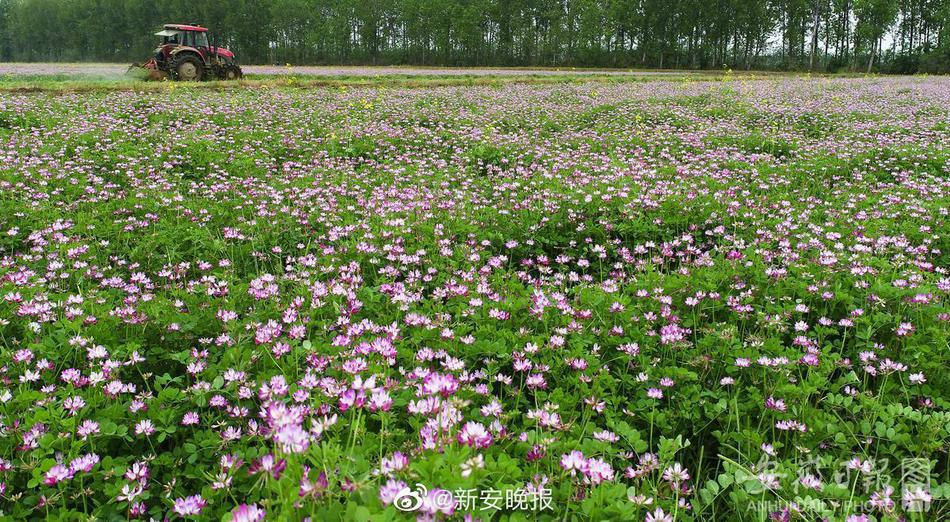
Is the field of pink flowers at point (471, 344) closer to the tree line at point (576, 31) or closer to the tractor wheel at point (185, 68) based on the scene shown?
the tractor wheel at point (185, 68)

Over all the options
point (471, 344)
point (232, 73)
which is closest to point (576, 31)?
point (232, 73)

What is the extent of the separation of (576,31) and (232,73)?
51.8m

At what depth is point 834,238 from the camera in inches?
192

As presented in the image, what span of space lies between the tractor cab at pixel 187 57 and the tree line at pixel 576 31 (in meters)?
49.3

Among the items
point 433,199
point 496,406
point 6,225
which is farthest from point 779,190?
point 6,225

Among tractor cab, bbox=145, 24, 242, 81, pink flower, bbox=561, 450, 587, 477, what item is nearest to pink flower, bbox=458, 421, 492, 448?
pink flower, bbox=561, 450, 587, 477

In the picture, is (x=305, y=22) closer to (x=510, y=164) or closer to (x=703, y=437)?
(x=510, y=164)

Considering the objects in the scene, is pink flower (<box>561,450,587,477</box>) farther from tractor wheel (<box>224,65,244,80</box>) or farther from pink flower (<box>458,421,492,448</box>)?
tractor wheel (<box>224,65,244,80</box>)

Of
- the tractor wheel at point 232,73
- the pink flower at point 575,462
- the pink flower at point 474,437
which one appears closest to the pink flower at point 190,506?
the pink flower at point 474,437

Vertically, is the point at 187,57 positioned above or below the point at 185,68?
above

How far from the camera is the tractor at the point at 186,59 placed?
23.0 meters

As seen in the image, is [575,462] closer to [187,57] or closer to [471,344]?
[471,344]

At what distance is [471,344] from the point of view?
3.11m

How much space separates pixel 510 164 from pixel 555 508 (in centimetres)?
750
